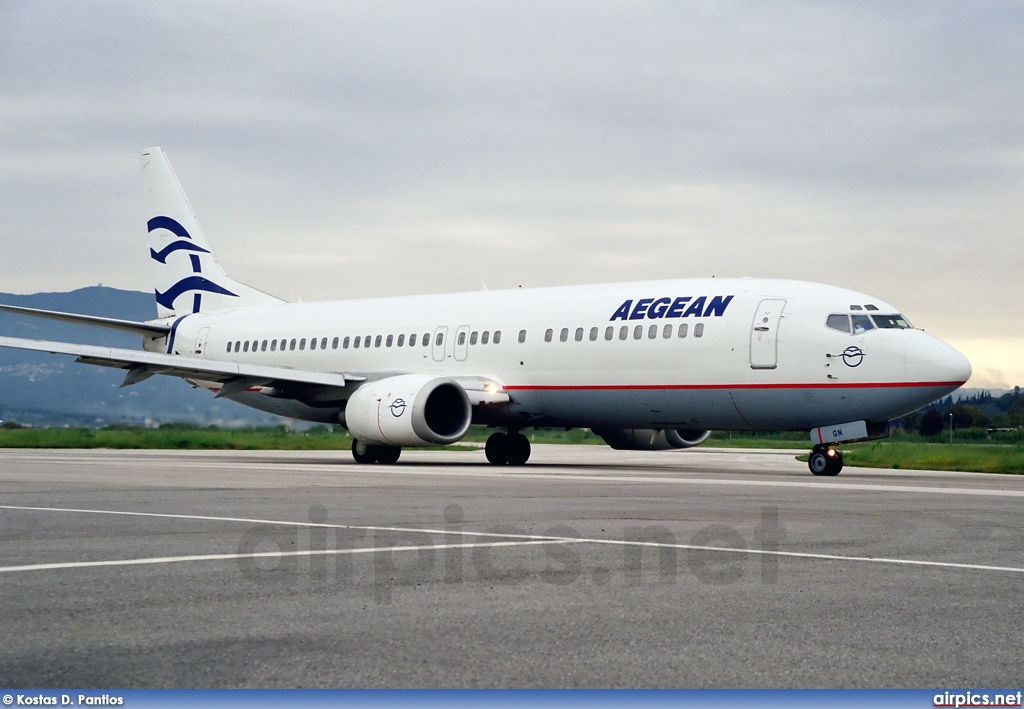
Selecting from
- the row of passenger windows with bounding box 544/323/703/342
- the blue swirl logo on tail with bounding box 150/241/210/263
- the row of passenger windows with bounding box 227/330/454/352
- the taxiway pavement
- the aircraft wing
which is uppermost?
the blue swirl logo on tail with bounding box 150/241/210/263

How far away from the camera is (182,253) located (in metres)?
37.0

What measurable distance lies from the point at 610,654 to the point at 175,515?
283 inches

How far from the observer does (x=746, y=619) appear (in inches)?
227

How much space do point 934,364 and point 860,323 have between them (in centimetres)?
157

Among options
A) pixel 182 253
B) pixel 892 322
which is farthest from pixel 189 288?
pixel 892 322

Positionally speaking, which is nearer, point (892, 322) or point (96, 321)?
point (892, 322)

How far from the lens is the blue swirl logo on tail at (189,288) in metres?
36.7

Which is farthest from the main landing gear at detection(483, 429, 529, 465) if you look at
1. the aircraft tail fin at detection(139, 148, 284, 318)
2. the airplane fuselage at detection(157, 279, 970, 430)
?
the aircraft tail fin at detection(139, 148, 284, 318)

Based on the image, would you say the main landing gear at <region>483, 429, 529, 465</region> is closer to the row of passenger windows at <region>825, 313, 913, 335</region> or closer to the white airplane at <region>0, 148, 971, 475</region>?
the white airplane at <region>0, 148, 971, 475</region>

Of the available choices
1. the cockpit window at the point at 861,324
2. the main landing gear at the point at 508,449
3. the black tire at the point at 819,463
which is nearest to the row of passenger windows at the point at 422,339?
the main landing gear at the point at 508,449

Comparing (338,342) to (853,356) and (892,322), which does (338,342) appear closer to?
(853,356)

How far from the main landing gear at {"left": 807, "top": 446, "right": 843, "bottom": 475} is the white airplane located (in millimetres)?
36

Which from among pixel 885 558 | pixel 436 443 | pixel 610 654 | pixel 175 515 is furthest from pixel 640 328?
pixel 610 654

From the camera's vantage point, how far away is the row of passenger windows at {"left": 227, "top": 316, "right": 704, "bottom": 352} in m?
24.4
